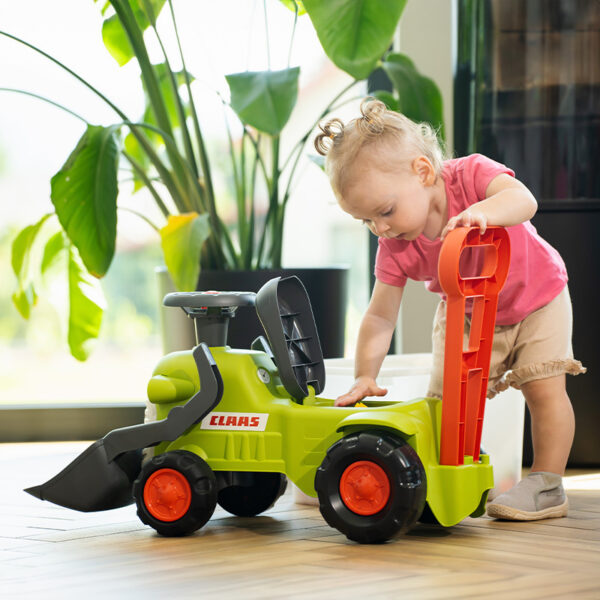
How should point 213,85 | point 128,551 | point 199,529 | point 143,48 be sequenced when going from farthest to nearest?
point 213,85 < point 143,48 < point 199,529 < point 128,551

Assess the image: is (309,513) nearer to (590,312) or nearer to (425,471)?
(425,471)

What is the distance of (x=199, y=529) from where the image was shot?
51.7 inches

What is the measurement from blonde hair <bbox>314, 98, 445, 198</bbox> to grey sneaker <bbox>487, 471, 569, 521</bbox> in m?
0.49

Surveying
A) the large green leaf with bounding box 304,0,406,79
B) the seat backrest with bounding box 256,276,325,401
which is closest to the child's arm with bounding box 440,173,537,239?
the seat backrest with bounding box 256,276,325,401

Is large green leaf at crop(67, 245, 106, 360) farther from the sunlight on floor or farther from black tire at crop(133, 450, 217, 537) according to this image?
the sunlight on floor

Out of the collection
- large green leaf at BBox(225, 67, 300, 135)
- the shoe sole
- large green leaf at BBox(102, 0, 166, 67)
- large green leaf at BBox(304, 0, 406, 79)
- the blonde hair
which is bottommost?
the shoe sole

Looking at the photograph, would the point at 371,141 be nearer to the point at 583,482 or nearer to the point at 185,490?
the point at 185,490

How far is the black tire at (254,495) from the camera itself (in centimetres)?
141

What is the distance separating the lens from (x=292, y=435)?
126 centimetres

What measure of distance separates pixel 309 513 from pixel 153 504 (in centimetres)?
29

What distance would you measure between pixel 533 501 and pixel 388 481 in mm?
320

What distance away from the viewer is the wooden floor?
0.99m

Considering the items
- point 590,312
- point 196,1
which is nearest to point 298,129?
point 196,1

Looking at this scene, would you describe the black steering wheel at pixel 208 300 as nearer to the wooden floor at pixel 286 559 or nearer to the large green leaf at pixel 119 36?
the wooden floor at pixel 286 559
